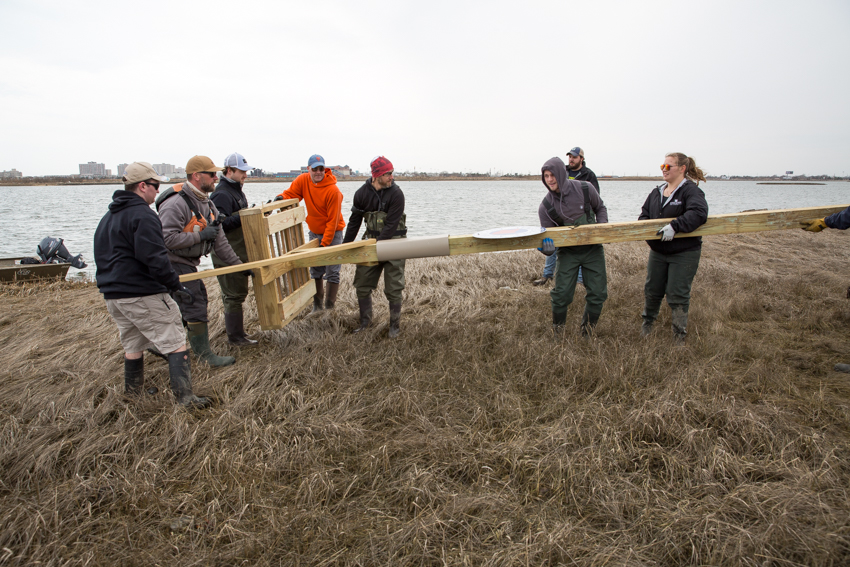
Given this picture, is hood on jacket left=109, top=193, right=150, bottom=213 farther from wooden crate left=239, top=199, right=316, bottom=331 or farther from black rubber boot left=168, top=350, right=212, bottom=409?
black rubber boot left=168, top=350, right=212, bottom=409

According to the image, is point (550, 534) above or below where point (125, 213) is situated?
below

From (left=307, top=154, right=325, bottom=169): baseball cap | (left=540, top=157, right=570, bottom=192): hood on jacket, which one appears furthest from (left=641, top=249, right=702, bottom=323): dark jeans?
(left=307, top=154, right=325, bottom=169): baseball cap

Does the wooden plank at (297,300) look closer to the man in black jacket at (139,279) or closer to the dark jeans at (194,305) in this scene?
the dark jeans at (194,305)

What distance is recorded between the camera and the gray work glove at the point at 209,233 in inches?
154

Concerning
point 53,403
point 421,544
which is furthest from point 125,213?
point 421,544

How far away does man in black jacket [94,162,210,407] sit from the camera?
3094mm

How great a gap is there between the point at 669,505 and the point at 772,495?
0.50m

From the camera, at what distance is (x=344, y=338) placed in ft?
15.4

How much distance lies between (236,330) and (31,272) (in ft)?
24.5

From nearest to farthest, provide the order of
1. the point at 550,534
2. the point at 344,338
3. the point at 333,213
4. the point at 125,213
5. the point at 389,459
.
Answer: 1. the point at 550,534
2. the point at 389,459
3. the point at 125,213
4. the point at 344,338
5. the point at 333,213

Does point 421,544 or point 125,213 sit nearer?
point 421,544

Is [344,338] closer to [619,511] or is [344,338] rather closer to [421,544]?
[421,544]

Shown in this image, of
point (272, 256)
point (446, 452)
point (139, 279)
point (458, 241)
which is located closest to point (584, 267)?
point (458, 241)

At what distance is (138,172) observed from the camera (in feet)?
10.5
